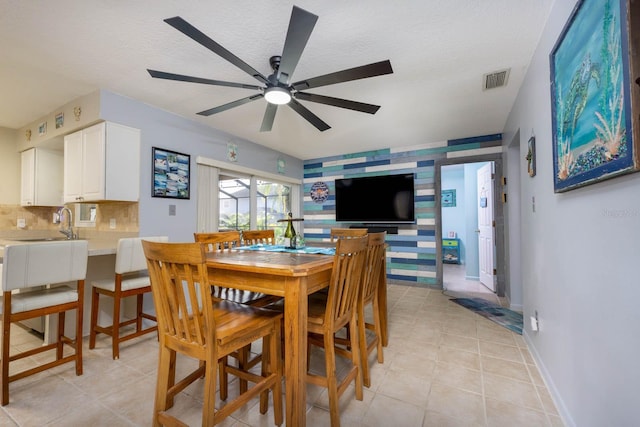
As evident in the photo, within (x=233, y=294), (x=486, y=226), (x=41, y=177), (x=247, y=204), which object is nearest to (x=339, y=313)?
(x=233, y=294)

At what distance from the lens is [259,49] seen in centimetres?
209

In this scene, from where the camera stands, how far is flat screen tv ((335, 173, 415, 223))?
4.68 metres

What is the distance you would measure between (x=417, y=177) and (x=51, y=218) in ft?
19.0

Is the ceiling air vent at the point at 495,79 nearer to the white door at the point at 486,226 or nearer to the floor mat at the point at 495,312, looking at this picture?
the white door at the point at 486,226

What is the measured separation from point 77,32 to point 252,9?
1294 millimetres

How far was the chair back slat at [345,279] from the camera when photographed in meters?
1.48

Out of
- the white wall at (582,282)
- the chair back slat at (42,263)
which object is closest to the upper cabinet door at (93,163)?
the chair back slat at (42,263)

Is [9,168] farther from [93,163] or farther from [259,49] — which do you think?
[259,49]

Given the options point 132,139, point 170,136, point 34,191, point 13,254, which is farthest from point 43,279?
point 34,191

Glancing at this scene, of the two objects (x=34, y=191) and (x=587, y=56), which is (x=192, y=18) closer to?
(x=587, y=56)

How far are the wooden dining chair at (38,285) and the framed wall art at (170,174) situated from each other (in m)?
1.24

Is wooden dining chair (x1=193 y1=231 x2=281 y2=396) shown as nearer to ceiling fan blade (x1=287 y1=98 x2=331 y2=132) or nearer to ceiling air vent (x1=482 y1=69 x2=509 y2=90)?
ceiling fan blade (x1=287 y1=98 x2=331 y2=132)

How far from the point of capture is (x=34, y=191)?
12.0ft

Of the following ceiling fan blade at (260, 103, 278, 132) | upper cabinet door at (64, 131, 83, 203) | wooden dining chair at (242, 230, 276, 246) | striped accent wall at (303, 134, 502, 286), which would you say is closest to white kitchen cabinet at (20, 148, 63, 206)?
upper cabinet door at (64, 131, 83, 203)
